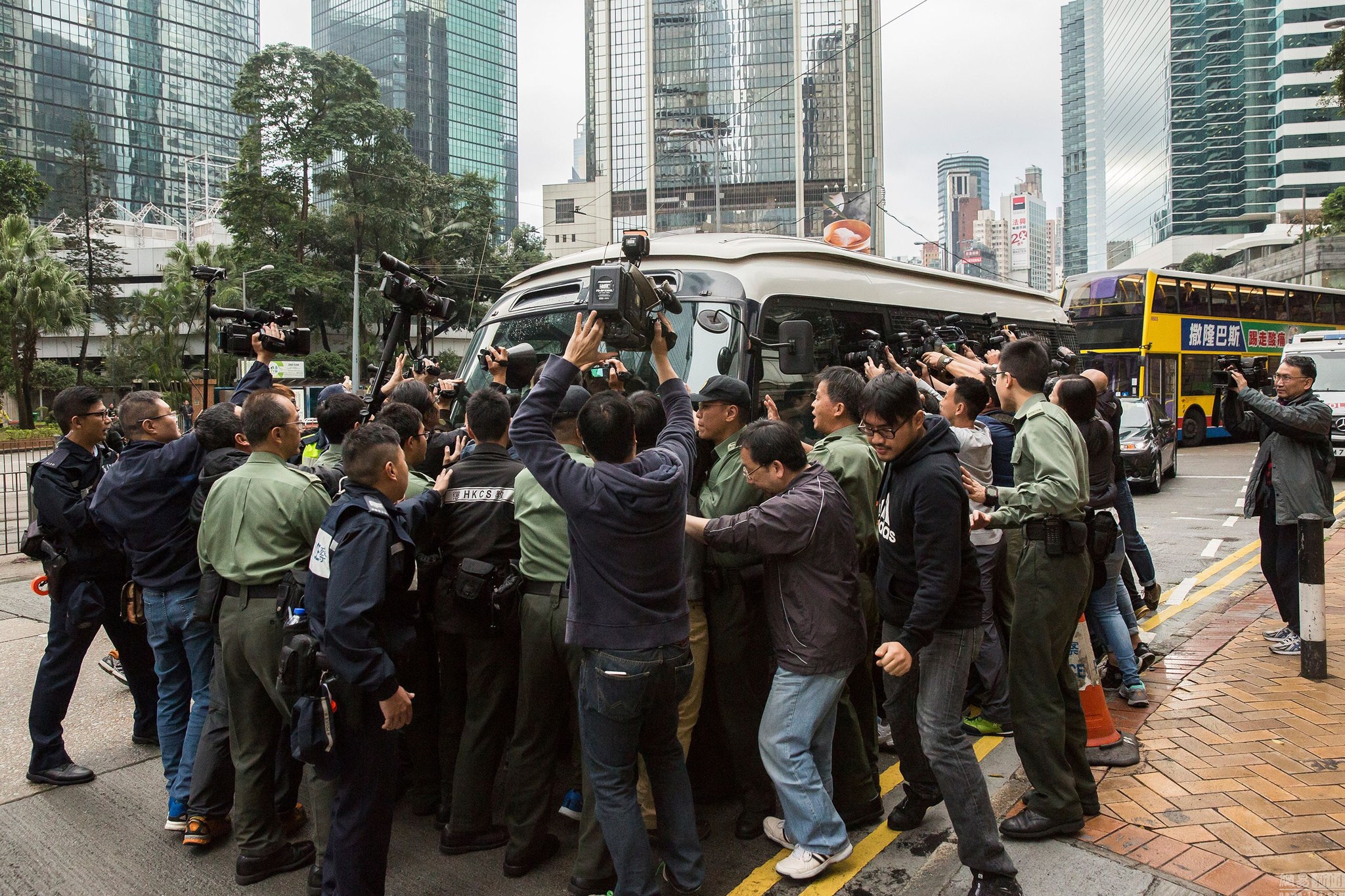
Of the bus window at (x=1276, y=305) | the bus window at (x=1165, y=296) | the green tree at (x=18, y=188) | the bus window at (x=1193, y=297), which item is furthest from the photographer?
the green tree at (x=18, y=188)

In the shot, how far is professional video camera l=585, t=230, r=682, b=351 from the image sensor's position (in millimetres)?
3293

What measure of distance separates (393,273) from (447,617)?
8.52 feet

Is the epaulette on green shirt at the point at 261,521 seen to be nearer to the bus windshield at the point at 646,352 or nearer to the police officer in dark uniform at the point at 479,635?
the police officer in dark uniform at the point at 479,635

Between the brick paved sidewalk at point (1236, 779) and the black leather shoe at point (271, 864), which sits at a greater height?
the brick paved sidewalk at point (1236, 779)

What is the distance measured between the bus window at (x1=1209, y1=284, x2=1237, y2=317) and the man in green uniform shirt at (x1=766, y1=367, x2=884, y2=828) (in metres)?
23.0

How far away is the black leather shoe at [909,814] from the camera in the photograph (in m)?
3.83

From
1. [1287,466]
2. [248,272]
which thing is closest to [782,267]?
[1287,466]

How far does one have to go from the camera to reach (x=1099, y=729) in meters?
4.44

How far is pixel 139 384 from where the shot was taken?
3962cm

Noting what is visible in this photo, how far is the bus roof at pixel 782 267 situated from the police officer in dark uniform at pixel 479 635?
7.66 feet

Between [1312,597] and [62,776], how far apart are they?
7.07 metres

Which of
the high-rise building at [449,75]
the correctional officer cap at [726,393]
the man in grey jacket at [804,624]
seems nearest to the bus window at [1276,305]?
the correctional officer cap at [726,393]

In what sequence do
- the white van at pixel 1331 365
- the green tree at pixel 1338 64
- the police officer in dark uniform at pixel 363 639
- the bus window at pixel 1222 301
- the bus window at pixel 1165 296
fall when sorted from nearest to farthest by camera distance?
the police officer in dark uniform at pixel 363 639 → the white van at pixel 1331 365 → the green tree at pixel 1338 64 → the bus window at pixel 1165 296 → the bus window at pixel 1222 301

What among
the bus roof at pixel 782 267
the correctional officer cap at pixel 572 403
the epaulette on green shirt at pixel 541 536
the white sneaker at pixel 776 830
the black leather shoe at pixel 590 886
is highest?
the bus roof at pixel 782 267
